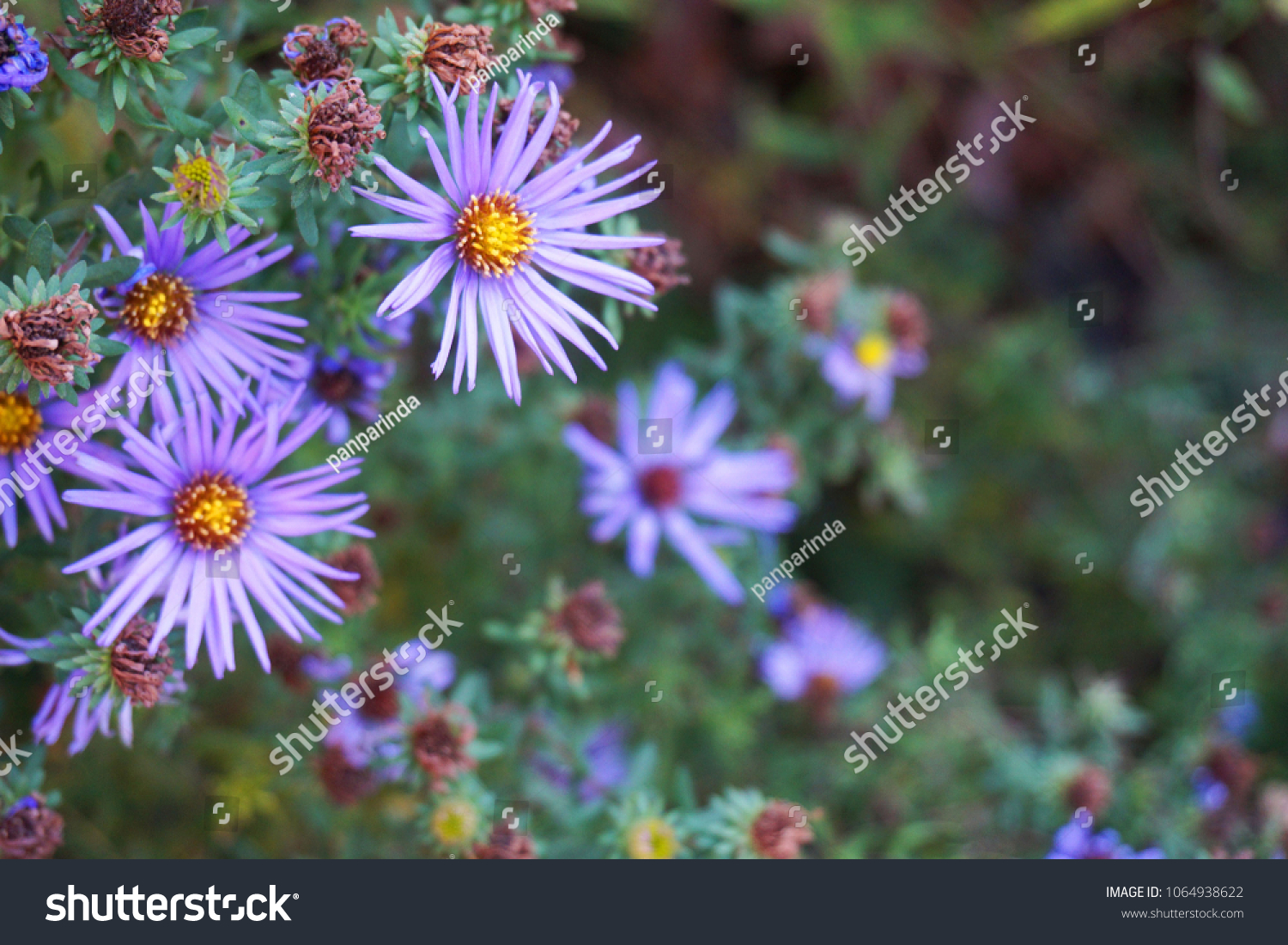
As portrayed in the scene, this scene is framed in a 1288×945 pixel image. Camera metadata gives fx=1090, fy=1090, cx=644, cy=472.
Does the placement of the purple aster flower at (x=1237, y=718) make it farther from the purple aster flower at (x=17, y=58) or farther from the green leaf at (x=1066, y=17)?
the purple aster flower at (x=17, y=58)

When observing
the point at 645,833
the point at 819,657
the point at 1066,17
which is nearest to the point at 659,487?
the point at 819,657

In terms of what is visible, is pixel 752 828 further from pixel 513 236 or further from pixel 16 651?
pixel 16 651

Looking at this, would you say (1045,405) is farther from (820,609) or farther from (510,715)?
(510,715)

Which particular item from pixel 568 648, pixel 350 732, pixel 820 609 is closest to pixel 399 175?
pixel 568 648

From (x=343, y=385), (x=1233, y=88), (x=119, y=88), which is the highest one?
(x=1233, y=88)

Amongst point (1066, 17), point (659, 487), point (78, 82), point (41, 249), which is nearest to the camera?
point (41, 249)
